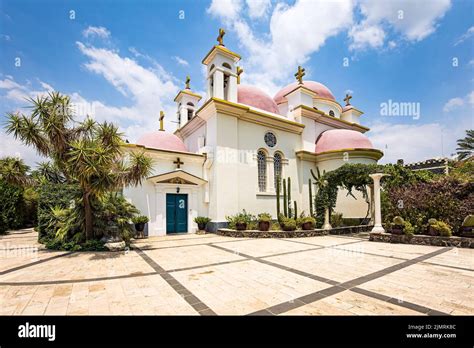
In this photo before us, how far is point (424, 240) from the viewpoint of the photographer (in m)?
10.3

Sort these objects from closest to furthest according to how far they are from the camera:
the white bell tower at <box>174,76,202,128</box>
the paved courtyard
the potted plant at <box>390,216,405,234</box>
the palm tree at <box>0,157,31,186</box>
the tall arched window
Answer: the paved courtyard, the potted plant at <box>390,216,405,234</box>, the palm tree at <box>0,157,31,186</box>, the tall arched window, the white bell tower at <box>174,76,202,128</box>

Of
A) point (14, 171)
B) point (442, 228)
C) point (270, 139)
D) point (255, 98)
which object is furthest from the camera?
point (255, 98)

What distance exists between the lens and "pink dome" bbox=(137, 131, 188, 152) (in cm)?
1666

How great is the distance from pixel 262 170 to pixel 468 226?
1121cm

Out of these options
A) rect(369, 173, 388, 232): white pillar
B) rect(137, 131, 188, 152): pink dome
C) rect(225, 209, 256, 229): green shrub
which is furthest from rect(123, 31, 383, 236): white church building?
rect(369, 173, 388, 232): white pillar

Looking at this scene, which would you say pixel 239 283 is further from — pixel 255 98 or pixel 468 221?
pixel 255 98

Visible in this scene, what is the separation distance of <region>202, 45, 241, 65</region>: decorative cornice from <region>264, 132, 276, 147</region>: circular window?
19.8 feet

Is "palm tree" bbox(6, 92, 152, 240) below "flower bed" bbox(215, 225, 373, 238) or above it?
above

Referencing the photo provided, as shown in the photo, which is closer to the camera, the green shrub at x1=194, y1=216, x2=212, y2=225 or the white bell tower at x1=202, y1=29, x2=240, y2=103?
the green shrub at x1=194, y1=216, x2=212, y2=225

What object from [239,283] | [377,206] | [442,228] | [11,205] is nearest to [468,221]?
[442,228]

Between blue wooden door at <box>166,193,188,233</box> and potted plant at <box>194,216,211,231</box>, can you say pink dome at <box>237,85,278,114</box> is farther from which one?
potted plant at <box>194,216,211,231</box>

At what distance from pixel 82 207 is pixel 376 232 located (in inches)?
555
